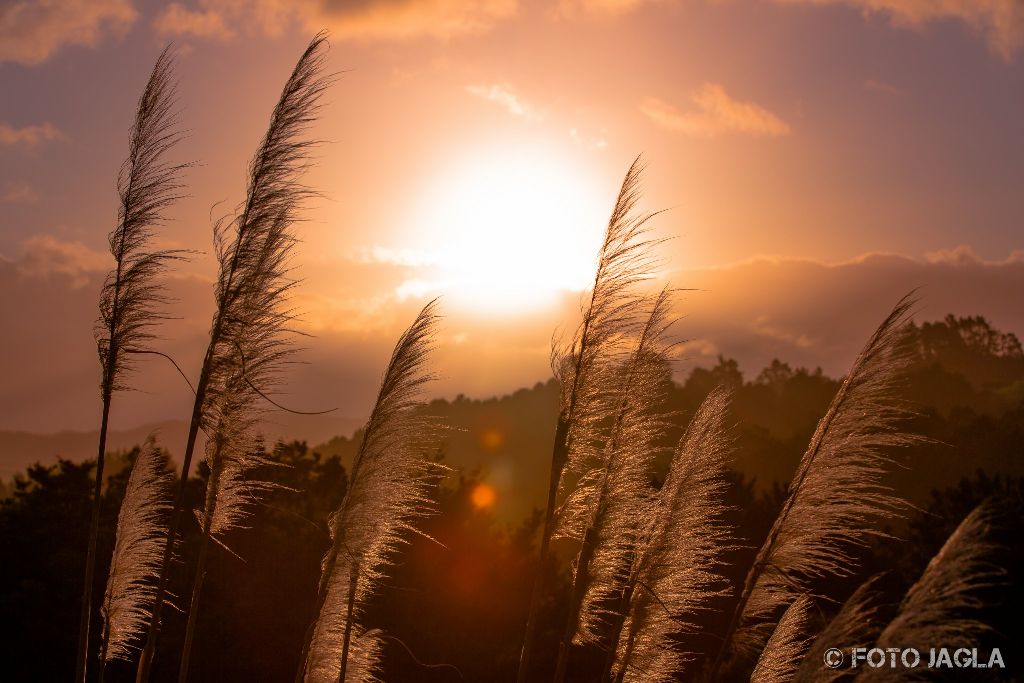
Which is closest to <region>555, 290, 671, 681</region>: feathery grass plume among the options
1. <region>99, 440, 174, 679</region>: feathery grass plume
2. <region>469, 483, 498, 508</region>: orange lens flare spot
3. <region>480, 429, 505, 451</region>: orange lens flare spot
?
<region>99, 440, 174, 679</region>: feathery grass plume

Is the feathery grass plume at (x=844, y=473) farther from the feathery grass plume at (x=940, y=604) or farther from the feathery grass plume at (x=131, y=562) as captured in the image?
the feathery grass plume at (x=131, y=562)

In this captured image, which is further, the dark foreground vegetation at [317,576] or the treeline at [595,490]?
the dark foreground vegetation at [317,576]

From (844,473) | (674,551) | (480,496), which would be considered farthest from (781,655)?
(480,496)

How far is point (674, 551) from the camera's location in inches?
193

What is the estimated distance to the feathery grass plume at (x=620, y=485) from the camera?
190 inches

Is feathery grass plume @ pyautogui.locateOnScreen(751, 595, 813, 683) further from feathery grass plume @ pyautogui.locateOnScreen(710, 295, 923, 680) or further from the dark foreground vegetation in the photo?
the dark foreground vegetation

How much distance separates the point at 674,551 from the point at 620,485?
1.76ft

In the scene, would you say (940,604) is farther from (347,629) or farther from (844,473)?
(347,629)

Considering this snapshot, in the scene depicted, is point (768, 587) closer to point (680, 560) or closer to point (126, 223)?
point (680, 560)

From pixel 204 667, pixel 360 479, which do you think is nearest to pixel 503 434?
pixel 204 667

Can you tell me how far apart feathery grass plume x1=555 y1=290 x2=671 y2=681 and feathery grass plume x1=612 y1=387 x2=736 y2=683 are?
13 cm

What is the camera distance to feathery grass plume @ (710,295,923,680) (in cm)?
415

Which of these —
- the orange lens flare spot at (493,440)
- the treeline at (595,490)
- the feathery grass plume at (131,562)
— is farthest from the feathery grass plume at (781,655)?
the orange lens flare spot at (493,440)

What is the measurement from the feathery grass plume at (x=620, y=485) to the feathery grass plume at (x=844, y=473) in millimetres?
807
